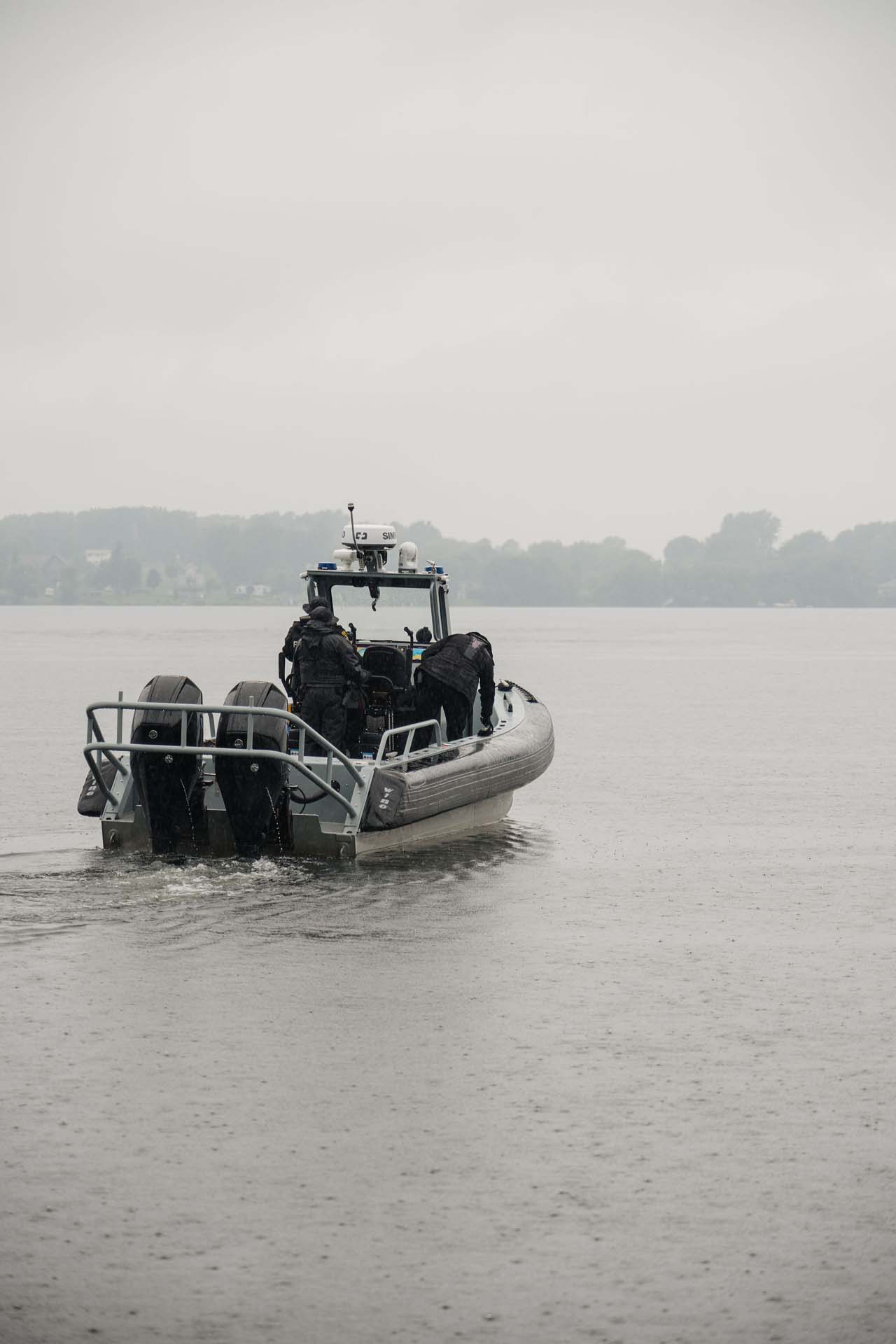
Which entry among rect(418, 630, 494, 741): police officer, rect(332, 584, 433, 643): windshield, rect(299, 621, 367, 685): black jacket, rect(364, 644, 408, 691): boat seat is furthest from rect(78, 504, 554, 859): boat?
rect(332, 584, 433, 643): windshield

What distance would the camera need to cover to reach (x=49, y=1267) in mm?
4680

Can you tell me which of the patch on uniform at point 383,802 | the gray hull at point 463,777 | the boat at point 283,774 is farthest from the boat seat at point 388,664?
the patch on uniform at point 383,802

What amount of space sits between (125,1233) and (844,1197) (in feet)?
7.77

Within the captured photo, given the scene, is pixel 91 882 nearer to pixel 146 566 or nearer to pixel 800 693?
pixel 800 693

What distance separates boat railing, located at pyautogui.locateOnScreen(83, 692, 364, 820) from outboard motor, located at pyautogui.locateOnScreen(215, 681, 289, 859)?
0.15ft

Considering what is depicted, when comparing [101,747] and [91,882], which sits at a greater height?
[101,747]

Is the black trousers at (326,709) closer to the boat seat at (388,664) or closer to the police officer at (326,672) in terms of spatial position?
the police officer at (326,672)

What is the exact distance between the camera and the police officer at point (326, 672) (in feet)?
40.8

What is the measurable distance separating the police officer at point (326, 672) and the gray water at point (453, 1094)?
1.26m

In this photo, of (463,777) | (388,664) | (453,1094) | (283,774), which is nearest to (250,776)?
(283,774)

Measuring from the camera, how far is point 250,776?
10.9 meters

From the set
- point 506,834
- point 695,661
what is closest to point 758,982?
point 506,834

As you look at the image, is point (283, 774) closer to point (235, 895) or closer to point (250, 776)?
point (250, 776)

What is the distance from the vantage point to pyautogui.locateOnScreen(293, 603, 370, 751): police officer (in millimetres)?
12422
